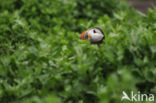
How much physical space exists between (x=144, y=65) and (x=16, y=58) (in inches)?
54.1

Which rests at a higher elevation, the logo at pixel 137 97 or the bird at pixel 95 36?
the bird at pixel 95 36

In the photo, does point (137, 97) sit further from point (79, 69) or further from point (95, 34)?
point (95, 34)

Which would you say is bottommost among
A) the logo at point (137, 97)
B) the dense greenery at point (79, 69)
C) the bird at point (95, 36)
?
the logo at point (137, 97)

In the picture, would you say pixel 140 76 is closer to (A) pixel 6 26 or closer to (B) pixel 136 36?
(B) pixel 136 36

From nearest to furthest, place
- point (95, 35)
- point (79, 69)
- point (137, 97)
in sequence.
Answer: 1. point (79, 69)
2. point (137, 97)
3. point (95, 35)

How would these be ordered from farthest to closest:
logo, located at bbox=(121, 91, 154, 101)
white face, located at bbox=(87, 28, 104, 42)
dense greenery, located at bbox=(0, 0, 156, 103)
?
white face, located at bbox=(87, 28, 104, 42)
logo, located at bbox=(121, 91, 154, 101)
dense greenery, located at bbox=(0, 0, 156, 103)

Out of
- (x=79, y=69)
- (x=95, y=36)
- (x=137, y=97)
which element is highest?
(x=95, y=36)

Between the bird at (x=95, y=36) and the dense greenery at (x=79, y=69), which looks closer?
the dense greenery at (x=79, y=69)

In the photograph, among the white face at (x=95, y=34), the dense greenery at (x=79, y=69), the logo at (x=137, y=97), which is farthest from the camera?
the white face at (x=95, y=34)

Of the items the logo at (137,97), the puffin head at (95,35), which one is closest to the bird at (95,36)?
the puffin head at (95,35)

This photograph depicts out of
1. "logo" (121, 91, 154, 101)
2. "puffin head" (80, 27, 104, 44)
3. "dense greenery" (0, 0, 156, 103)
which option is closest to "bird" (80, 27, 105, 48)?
"puffin head" (80, 27, 104, 44)

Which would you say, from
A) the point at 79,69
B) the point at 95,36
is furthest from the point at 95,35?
the point at 79,69

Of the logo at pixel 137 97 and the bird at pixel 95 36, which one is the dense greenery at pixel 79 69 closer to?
the logo at pixel 137 97

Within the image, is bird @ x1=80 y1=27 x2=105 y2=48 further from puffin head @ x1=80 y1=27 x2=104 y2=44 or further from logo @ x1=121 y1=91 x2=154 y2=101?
logo @ x1=121 y1=91 x2=154 y2=101
